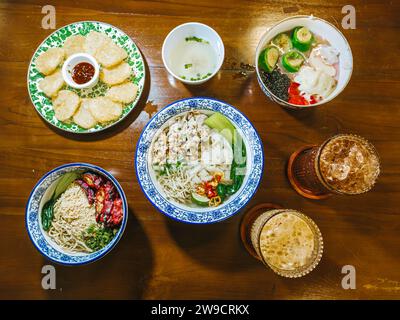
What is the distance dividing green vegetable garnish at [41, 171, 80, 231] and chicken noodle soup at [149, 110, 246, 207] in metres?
0.50

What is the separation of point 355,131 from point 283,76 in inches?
22.6

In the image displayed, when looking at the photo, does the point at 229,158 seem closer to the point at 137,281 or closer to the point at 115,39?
the point at 137,281

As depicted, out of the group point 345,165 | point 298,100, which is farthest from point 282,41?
point 345,165

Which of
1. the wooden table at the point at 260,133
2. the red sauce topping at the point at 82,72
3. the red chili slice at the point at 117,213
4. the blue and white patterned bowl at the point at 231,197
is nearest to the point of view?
the blue and white patterned bowl at the point at 231,197

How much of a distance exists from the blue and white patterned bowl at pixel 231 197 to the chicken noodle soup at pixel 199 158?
0.06 metres

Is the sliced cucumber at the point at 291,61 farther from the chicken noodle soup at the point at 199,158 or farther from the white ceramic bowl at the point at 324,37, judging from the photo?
the chicken noodle soup at the point at 199,158

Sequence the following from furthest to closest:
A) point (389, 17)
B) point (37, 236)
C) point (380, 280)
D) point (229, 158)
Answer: point (389, 17), point (380, 280), point (229, 158), point (37, 236)

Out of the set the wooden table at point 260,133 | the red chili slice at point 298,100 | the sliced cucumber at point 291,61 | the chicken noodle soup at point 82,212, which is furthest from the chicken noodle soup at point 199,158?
the sliced cucumber at point 291,61

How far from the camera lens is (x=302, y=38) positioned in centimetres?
222

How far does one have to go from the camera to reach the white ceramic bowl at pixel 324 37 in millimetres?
2170

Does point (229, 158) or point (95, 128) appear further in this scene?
point (95, 128)

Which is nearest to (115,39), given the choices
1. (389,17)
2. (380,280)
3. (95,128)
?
(95,128)

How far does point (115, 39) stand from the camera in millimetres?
2297
